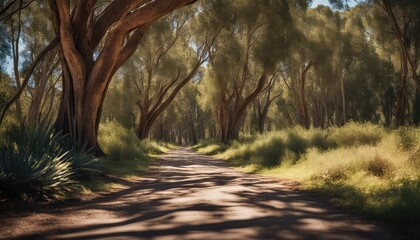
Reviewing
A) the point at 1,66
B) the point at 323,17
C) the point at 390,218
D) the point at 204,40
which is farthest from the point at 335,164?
the point at 323,17

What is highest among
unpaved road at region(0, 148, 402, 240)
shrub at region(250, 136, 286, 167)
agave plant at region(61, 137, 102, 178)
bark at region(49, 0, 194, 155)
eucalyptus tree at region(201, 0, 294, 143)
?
eucalyptus tree at region(201, 0, 294, 143)

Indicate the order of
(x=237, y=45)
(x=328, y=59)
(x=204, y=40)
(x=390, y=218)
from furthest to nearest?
1. (x=328, y=59)
2. (x=204, y=40)
3. (x=237, y=45)
4. (x=390, y=218)

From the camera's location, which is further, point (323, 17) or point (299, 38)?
point (323, 17)

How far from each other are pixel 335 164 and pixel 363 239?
22.6 feet

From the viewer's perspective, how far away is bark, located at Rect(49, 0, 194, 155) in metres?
15.7

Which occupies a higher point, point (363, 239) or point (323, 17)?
point (323, 17)

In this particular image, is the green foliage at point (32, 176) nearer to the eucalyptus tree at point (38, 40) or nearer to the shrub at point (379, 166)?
the shrub at point (379, 166)

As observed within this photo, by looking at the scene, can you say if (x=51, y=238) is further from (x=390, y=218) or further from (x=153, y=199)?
(x=390, y=218)

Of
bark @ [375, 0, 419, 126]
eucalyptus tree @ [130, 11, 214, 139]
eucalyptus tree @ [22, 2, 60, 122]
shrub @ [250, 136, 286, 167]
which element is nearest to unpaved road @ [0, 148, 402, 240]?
shrub @ [250, 136, 286, 167]

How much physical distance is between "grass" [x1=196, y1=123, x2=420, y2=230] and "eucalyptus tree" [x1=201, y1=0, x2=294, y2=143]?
11002 mm

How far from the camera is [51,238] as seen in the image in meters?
5.69

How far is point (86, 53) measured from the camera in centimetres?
1667

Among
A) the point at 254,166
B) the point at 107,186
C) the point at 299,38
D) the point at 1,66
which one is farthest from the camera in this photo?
the point at 299,38

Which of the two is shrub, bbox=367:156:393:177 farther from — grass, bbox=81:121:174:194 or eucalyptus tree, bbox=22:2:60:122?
eucalyptus tree, bbox=22:2:60:122
